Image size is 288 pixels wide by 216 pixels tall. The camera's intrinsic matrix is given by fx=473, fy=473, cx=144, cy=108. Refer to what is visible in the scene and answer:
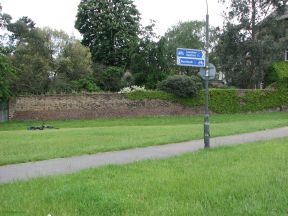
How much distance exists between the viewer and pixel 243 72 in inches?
1848

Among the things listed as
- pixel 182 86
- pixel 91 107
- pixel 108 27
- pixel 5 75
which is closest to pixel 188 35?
pixel 108 27

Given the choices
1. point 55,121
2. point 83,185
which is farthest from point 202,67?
point 55,121

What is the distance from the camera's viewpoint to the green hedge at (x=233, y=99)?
41.4 meters

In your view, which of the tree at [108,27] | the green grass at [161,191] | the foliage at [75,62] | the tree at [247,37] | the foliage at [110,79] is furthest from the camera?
the tree at [108,27]

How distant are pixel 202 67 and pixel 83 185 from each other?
25.0ft

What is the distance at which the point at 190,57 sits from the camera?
14734 millimetres

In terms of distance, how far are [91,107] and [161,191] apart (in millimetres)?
33654

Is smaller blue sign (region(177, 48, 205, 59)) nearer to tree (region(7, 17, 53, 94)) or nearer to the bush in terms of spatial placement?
the bush

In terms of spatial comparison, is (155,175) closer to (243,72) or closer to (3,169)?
(3,169)

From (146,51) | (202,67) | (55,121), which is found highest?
(146,51)

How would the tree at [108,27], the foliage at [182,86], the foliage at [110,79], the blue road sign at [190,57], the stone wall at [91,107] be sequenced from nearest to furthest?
the blue road sign at [190,57] < the foliage at [182,86] < the stone wall at [91,107] < the foliage at [110,79] < the tree at [108,27]

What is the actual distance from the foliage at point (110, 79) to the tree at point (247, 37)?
45.1 feet

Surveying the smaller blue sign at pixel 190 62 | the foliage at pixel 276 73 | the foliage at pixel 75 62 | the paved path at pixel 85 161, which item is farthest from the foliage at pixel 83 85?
the smaller blue sign at pixel 190 62

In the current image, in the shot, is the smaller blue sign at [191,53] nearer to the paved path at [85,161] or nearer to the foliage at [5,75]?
the paved path at [85,161]
